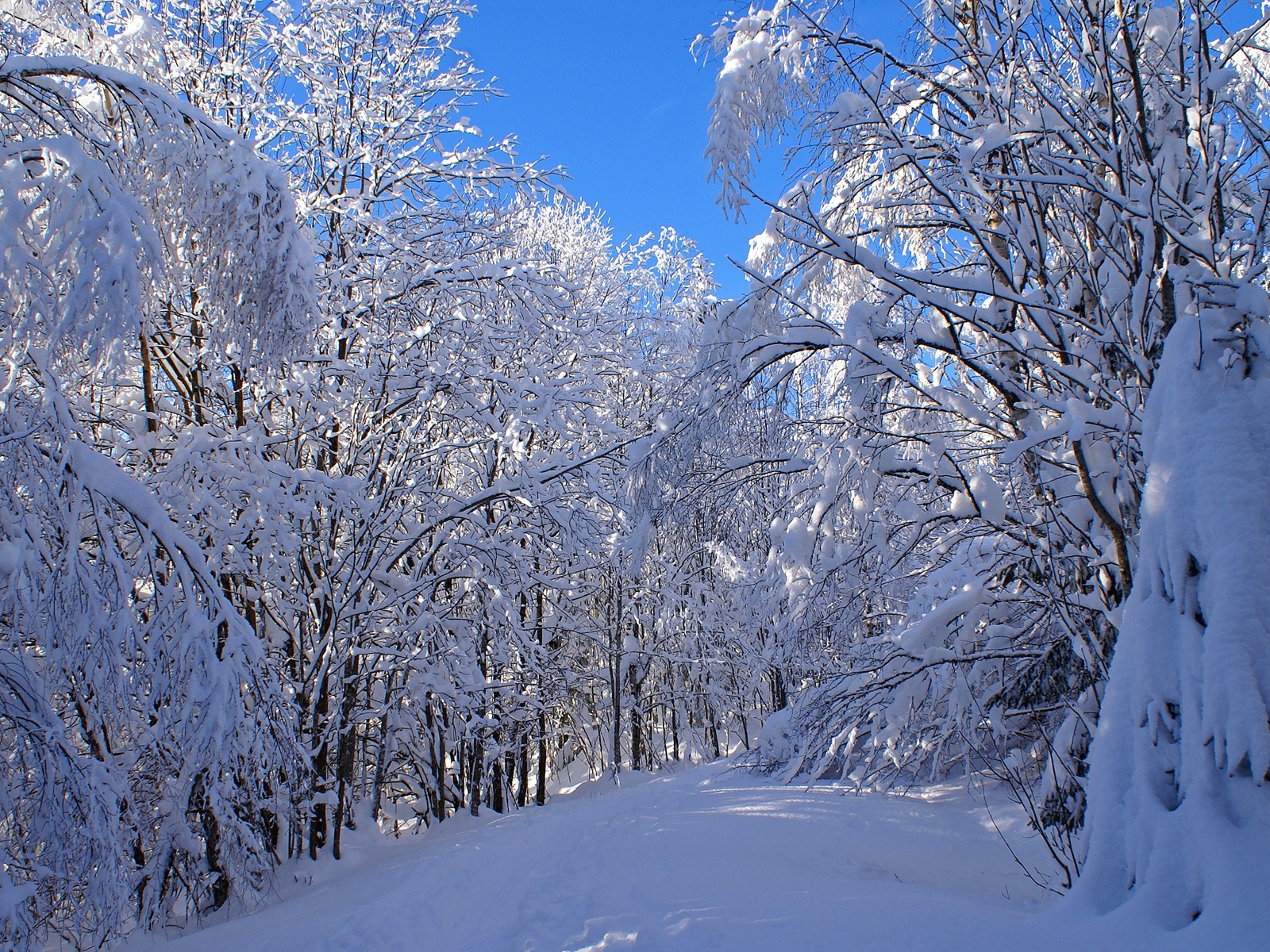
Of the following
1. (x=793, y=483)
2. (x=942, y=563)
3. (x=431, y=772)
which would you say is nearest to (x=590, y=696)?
(x=431, y=772)

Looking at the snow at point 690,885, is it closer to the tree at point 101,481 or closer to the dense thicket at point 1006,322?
the dense thicket at point 1006,322

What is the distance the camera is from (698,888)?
438cm

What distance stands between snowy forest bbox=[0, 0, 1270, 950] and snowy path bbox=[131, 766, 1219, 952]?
1.35 feet

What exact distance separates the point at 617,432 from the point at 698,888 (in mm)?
4988

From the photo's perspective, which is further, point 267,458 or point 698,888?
point 267,458

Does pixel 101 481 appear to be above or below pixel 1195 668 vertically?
above

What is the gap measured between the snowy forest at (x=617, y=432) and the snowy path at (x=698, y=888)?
0.41m

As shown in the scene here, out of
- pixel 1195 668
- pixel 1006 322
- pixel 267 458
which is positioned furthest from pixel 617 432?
pixel 1195 668

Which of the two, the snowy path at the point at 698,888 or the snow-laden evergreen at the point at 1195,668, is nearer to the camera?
the snow-laden evergreen at the point at 1195,668

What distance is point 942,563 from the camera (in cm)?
645

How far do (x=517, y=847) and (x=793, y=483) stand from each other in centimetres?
413

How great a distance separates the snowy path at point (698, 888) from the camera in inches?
124

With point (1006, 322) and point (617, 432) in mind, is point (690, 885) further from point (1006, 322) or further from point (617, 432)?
point (617, 432)

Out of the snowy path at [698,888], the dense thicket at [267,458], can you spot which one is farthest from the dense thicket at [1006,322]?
the dense thicket at [267,458]
